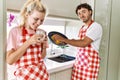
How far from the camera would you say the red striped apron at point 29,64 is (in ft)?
3.37

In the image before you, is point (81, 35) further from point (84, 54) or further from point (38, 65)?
point (38, 65)

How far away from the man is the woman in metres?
0.52

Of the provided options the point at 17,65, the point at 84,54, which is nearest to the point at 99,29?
the point at 84,54

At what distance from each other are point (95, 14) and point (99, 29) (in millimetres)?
Result: 454

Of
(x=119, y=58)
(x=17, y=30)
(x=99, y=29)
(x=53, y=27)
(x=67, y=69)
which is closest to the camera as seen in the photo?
(x=17, y=30)

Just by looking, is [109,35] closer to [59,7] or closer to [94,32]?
[94,32]

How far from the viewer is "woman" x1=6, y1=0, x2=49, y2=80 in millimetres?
983

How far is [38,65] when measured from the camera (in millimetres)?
1076

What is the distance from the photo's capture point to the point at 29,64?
1042mm

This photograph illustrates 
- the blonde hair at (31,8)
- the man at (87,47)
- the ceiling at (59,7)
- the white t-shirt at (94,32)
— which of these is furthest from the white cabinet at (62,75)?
the blonde hair at (31,8)

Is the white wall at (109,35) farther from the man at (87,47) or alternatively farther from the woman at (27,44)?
the woman at (27,44)

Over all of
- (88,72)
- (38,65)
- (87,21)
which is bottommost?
(88,72)

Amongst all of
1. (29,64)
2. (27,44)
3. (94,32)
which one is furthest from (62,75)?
(27,44)

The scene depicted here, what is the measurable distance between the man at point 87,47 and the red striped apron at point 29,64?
1.66 ft
